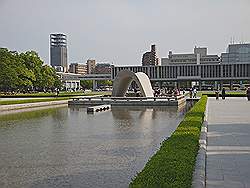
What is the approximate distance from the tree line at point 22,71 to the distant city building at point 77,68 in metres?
114

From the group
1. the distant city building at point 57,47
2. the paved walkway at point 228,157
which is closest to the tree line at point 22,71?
the paved walkway at point 228,157

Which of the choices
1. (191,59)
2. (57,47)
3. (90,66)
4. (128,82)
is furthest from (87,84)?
(128,82)

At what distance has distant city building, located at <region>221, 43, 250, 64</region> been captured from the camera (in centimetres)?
13350

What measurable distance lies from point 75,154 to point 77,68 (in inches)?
6829

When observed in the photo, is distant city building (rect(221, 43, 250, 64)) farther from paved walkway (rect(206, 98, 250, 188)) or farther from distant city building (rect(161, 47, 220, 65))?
paved walkway (rect(206, 98, 250, 188))

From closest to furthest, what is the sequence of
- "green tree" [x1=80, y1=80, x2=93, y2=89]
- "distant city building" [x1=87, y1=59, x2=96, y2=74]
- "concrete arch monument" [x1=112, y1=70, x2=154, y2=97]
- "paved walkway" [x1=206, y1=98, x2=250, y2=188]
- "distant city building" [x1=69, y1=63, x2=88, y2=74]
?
"paved walkway" [x1=206, y1=98, x2=250, y2=188]
"concrete arch monument" [x1=112, y1=70, x2=154, y2=97]
"green tree" [x1=80, y1=80, x2=93, y2=89]
"distant city building" [x1=69, y1=63, x2=88, y2=74]
"distant city building" [x1=87, y1=59, x2=96, y2=74]

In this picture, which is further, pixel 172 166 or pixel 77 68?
pixel 77 68

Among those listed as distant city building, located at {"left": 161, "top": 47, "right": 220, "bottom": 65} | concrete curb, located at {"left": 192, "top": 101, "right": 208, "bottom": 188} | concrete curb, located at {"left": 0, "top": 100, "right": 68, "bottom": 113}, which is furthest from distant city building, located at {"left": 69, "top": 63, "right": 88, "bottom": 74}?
concrete curb, located at {"left": 192, "top": 101, "right": 208, "bottom": 188}

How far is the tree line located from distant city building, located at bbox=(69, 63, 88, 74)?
375 ft

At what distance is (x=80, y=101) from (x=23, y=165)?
78.6ft

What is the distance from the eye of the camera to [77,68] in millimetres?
180875

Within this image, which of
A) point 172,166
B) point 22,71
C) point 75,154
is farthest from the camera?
point 22,71

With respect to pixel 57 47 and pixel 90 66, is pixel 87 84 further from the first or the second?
pixel 57 47

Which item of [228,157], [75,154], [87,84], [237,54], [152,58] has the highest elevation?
[152,58]
